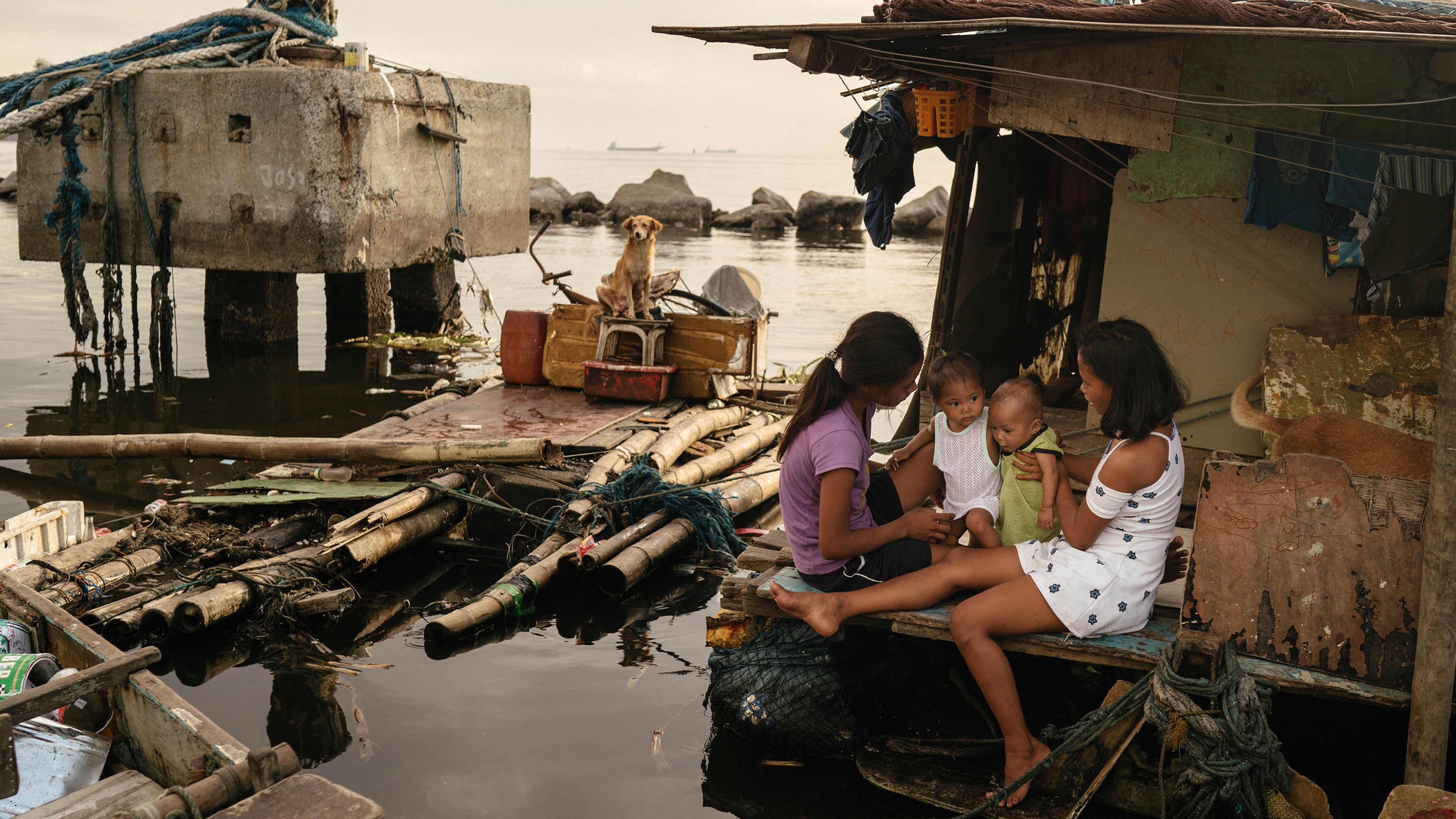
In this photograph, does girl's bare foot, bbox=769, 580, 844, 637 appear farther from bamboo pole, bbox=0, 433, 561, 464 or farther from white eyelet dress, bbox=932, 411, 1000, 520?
bamboo pole, bbox=0, 433, 561, 464

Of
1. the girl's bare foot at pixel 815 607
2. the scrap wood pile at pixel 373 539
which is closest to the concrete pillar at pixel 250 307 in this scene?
the scrap wood pile at pixel 373 539

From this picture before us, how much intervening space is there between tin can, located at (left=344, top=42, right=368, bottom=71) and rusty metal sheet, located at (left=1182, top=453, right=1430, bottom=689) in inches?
401

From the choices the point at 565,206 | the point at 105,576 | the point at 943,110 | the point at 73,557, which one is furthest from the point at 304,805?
the point at 565,206

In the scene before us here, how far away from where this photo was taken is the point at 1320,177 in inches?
231

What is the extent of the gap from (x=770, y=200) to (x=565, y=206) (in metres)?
7.03

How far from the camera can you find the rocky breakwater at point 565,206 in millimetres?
35469

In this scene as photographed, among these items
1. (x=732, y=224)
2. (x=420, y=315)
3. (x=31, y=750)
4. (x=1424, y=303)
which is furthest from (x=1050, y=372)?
(x=732, y=224)

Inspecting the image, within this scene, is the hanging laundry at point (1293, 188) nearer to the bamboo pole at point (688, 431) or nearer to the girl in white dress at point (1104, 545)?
the girl in white dress at point (1104, 545)

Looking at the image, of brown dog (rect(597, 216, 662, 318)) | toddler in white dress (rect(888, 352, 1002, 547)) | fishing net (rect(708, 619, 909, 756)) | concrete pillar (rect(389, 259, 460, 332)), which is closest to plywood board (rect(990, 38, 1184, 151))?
toddler in white dress (rect(888, 352, 1002, 547))

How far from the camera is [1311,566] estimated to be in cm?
374

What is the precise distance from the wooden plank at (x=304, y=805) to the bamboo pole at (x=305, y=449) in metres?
4.31

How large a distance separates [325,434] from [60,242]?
418cm

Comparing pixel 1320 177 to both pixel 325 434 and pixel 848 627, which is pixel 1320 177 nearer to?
pixel 848 627

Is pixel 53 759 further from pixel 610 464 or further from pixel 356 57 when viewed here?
pixel 356 57
